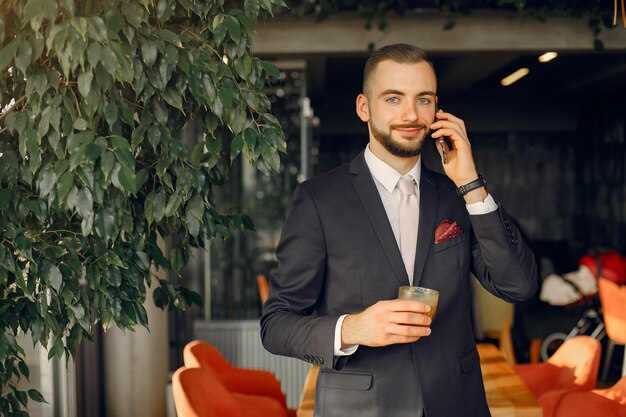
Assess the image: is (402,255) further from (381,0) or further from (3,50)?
(381,0)

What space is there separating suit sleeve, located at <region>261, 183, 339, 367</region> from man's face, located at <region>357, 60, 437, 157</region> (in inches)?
9.3

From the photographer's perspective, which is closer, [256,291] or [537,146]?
[256,291]

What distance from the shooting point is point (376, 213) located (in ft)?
5.32

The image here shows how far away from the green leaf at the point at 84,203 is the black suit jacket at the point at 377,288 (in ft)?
1.43

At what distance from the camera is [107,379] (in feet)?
14.3

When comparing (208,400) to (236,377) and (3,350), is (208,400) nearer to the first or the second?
(236,377)

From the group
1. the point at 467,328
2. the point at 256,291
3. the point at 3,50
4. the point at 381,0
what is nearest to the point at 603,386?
the point at 256,291

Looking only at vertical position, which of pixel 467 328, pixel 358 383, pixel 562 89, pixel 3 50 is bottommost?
pixel 358 383

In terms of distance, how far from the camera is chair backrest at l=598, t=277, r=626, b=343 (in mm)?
4094

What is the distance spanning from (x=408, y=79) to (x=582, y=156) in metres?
9.22

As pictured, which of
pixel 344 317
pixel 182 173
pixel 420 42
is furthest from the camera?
pixel 420 42

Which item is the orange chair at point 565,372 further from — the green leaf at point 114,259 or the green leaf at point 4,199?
the green leaf at point 4,199

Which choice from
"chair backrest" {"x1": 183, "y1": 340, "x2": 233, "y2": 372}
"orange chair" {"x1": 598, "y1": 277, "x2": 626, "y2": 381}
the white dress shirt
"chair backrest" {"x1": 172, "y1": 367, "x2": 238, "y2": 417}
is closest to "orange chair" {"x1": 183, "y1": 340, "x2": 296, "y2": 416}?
"chair backrest" {"x1": 183, "y1": 340, "x2": 233, "y2": 372}

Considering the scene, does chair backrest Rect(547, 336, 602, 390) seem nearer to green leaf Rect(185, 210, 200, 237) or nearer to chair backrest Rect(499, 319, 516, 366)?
chair backrest Rect(499, 319, 516, 366)
